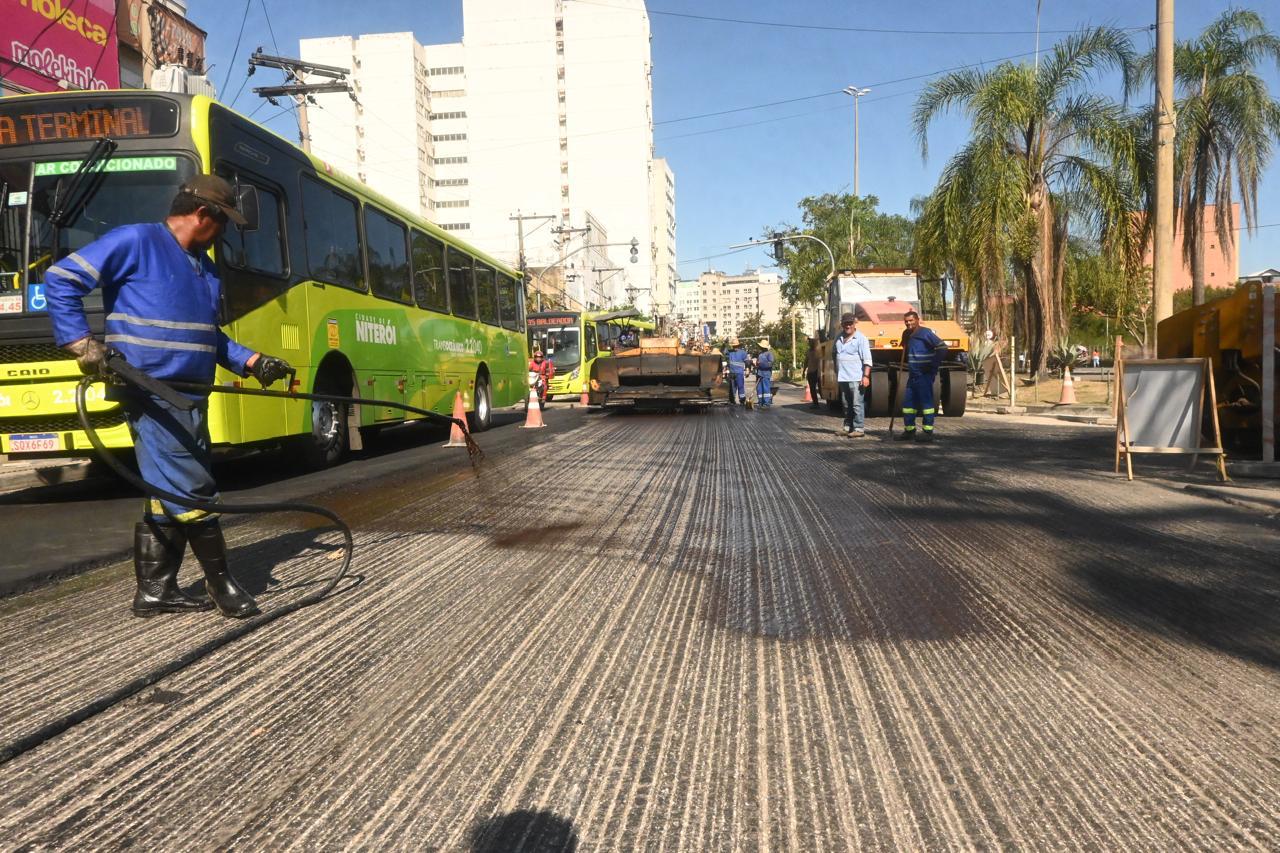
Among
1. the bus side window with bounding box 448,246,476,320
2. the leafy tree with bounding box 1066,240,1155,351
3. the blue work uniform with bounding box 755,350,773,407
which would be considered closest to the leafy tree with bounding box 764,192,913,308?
the leafy tree with bounding box 1066,240,1155,351

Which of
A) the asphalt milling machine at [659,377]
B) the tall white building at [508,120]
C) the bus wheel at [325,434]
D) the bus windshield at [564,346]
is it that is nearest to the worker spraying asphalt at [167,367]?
the bus wheel at [325,434]

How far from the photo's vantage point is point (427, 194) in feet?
346

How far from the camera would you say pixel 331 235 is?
10.0 metres

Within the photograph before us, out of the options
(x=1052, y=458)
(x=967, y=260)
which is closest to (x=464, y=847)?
(x=1052, y=458)

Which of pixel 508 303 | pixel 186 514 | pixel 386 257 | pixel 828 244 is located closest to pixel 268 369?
pixel 186 514

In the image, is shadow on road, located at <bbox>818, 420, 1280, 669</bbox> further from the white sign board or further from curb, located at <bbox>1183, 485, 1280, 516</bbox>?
the white sign board

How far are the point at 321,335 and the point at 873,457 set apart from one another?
6.22 metres

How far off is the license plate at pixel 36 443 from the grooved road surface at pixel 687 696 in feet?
8.79

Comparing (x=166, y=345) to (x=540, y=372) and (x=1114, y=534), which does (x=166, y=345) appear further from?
(x=540, y=372)

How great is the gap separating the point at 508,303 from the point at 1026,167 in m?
13.5

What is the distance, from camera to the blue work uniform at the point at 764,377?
22406mm

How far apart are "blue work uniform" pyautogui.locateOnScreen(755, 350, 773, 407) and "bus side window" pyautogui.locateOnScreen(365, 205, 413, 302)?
11798 mm

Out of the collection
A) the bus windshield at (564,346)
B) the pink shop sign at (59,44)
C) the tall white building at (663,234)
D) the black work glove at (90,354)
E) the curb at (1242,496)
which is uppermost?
the tall white building at (663,234)

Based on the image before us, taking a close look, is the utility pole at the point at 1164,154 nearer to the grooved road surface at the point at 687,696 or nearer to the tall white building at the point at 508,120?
the grooved road surface at the point at 687,696
